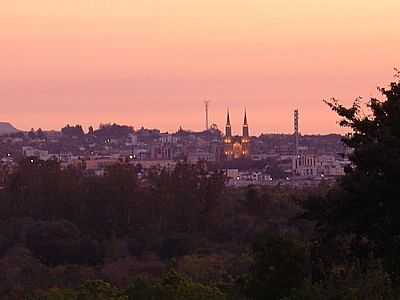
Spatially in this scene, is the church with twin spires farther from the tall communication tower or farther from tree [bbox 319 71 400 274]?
tree [bbox 319 71 400 274]

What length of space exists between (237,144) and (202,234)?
82746 mm

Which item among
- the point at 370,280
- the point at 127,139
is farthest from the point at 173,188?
the point at 127,139

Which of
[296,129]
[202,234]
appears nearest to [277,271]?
[202,234]

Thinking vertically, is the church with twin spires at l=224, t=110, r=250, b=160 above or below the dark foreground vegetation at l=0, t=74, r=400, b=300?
above

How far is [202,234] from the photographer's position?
54.3 metres

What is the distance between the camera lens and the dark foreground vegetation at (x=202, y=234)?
18031 mm

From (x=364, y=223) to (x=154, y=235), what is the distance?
34675 millimetres

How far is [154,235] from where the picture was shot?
5278cm

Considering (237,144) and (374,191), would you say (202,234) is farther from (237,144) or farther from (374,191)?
(237,144)

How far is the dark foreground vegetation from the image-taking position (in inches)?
710

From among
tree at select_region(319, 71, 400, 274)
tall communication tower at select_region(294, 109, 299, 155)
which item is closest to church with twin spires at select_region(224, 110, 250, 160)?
tall communication tower at select_region(294, 109, 299, 155)

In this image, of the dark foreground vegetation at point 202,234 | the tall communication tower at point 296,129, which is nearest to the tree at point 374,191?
the dark foreground vegetation at point 202,234

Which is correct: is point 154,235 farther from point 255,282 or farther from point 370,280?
point 370,280

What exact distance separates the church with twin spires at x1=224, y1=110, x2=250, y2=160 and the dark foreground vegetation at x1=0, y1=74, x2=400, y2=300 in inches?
2189
